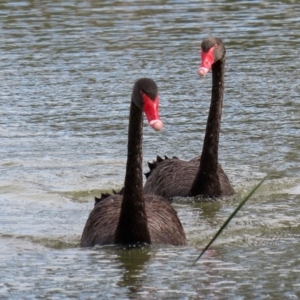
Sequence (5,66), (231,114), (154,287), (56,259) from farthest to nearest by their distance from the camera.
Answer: (5,66) → (231,114) → (56,259) → (154,287)

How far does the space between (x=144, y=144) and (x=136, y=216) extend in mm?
3912

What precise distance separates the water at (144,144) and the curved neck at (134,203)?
12 cm

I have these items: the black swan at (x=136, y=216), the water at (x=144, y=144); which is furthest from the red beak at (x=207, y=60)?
the black swan at (x=136, y=216)

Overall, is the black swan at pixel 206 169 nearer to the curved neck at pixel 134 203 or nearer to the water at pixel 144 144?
the water at pixel 144 144

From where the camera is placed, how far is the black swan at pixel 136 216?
674 centimetres

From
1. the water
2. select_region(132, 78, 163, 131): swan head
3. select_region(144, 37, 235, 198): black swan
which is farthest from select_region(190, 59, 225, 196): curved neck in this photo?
select_region(132, 78, 163, 131): swan head

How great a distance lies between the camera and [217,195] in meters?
8.90

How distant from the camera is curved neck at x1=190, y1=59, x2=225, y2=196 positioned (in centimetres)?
886

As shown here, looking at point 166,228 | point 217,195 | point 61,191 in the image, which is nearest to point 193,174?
point 217,195

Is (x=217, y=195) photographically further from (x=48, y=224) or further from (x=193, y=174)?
(x=48, y=224)

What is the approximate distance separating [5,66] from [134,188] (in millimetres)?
8125

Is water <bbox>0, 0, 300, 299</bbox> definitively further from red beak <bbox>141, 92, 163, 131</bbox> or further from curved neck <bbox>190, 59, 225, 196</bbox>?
red beak <bbox>141, 92, 163, 131</bbox>

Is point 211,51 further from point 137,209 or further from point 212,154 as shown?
point 137,209

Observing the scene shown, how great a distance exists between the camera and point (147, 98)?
6605 mm
